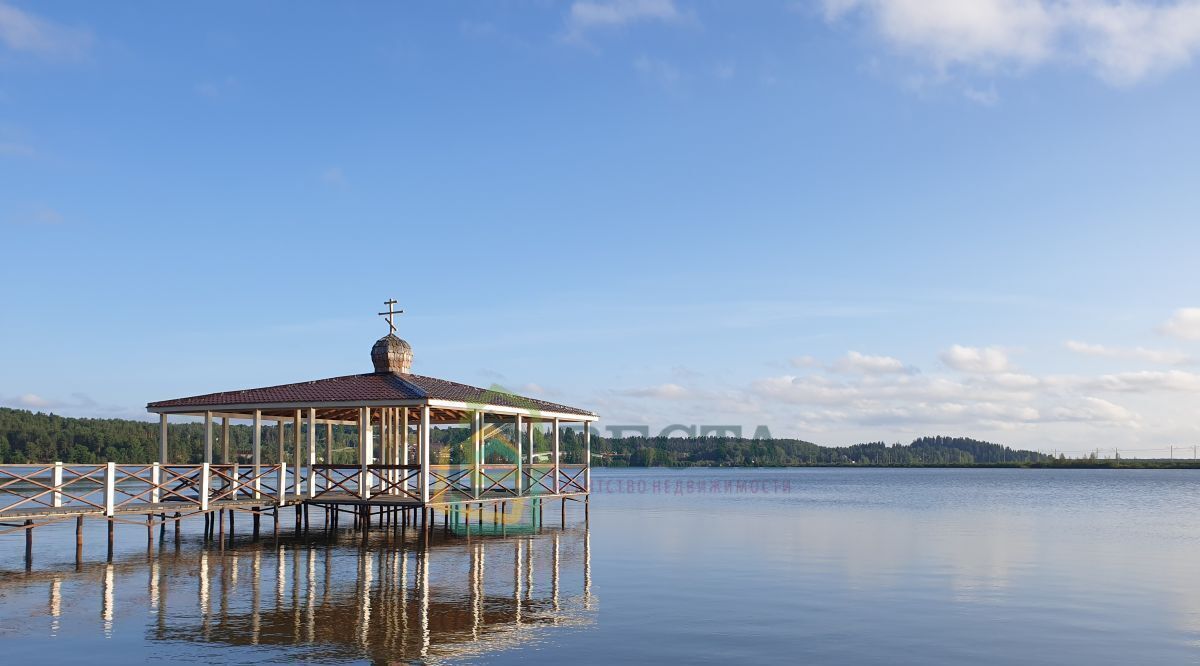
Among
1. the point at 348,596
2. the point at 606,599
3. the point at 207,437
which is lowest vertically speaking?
the point at 606,599

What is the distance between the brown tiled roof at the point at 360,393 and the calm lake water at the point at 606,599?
3.69 m

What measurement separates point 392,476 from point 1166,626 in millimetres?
18832

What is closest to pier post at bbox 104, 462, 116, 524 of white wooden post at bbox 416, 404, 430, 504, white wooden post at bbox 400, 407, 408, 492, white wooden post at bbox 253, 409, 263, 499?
white wooden post at bbox 253, 409, 263, 499

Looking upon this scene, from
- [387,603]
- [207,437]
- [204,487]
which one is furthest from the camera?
[207,437]

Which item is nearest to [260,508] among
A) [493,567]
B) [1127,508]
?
[493,567]

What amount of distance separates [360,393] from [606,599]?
10847 mm

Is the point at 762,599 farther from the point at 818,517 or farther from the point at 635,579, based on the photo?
the point at 818,517

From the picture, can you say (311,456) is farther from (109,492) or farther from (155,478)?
(109,492)

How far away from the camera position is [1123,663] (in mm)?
13227

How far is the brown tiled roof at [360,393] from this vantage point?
2552 centimetres

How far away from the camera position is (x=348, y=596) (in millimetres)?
16828

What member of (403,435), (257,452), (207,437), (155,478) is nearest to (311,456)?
(257,452)

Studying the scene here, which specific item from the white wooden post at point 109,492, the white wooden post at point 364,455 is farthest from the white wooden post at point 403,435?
the white wooden post at point 109,492

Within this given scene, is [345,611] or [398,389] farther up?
[398,389]
